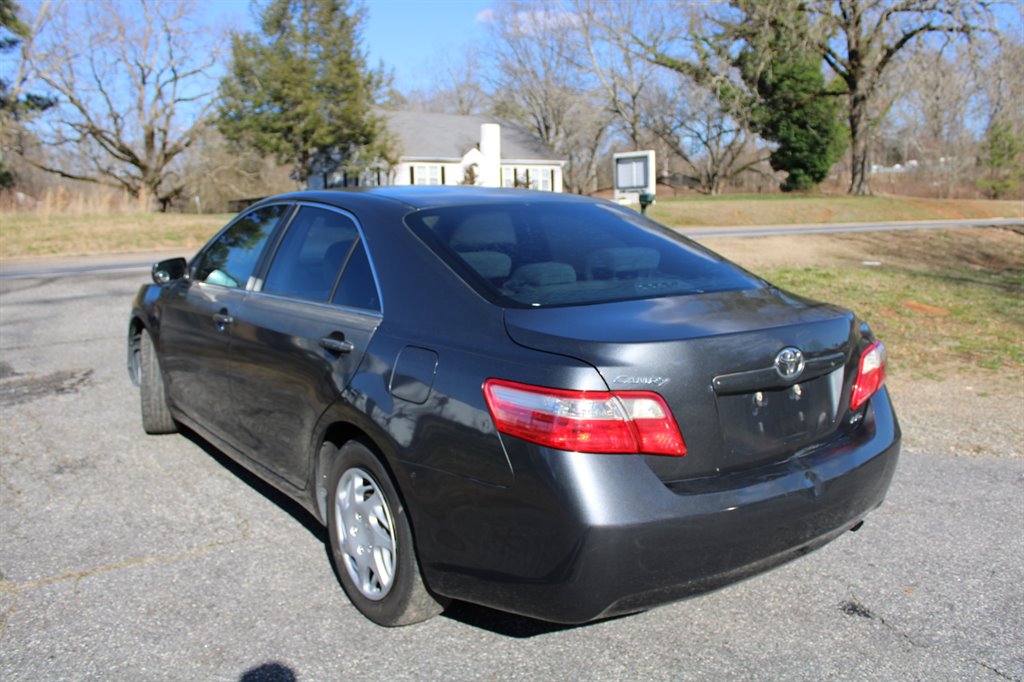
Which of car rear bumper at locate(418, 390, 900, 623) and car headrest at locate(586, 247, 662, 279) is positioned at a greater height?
car headrest at locate(586, 247, 662, 279)

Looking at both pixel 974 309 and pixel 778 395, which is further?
pixel 974 309

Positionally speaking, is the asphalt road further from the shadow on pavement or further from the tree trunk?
the tree trunk

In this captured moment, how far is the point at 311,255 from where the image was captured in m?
3.98

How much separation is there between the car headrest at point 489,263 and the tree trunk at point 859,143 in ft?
130

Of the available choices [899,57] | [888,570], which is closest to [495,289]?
[888,570]

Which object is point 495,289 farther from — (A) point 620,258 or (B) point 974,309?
(B) point 974,309

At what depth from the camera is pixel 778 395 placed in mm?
2902

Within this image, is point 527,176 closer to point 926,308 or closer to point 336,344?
point 926,308

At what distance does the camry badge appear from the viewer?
287cm

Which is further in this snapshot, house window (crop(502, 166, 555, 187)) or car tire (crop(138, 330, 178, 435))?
house window (crop(502, 166, 555, 187))

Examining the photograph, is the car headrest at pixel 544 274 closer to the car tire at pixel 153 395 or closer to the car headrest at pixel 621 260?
the car headrest at pixel 621 260

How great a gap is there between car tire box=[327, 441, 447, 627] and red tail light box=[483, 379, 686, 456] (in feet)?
2.14

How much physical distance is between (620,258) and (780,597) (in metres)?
1.48

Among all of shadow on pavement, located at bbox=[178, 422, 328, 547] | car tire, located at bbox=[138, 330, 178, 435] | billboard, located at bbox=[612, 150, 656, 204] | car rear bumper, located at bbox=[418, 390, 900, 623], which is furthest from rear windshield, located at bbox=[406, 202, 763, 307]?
billboard, located at bbox=[612, 150, 656, 204]
